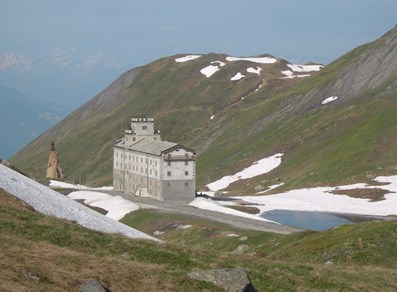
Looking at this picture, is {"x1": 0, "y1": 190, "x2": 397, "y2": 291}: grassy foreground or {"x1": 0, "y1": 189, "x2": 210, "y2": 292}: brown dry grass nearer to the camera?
{"x1": 0, "y1": 189, "x2": 210, "y2": 292}: brown dry grass

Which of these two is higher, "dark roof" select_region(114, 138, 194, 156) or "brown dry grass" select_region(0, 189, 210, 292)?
"dark roof" select_region(114, 138, 194, 156)

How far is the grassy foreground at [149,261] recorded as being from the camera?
79.8 feet

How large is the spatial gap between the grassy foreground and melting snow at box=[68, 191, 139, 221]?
5908 cm

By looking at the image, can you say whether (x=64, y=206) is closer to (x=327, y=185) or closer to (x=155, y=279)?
(x=155, y=279)

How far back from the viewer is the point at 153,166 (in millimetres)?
127062

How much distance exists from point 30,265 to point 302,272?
1389 cm

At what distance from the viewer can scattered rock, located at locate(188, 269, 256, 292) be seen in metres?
26.2

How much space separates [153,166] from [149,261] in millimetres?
97046

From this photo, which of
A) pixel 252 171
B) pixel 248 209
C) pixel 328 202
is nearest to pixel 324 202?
pixel 328 202

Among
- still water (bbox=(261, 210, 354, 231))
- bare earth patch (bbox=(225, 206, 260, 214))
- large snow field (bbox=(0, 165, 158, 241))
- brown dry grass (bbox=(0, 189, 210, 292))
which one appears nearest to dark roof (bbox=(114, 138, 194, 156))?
bare earth patch (bbox=(225, 206, 260, 214))

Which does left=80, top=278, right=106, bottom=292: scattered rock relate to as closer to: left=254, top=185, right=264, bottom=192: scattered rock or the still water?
A: the still water

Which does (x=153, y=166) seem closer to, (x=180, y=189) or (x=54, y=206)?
(x=180, y=189)

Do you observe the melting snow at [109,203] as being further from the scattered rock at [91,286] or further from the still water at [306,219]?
the scattered rock at [91,286]

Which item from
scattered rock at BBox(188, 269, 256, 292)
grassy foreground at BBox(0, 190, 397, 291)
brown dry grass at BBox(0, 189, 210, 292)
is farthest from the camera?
scattered rock at BBox(188, 269, 256, 292)
